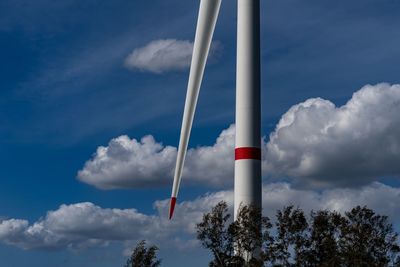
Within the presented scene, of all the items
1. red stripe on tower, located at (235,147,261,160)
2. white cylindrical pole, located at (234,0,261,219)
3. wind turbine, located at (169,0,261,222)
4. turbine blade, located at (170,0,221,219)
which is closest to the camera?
turbine blade, located at (170,0,221,219)

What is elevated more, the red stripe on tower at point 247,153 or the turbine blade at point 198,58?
the turbine blade at point 198,58

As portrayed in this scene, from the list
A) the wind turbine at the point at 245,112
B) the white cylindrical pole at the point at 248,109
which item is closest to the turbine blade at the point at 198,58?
the wind turbine at the point at 245,112

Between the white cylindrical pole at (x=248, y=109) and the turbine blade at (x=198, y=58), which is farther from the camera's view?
the white cylindrical pole at (x=248, y=109)

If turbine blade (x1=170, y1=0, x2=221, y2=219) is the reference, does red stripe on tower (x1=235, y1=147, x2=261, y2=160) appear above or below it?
below

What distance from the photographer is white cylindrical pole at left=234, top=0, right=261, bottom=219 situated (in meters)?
77.0

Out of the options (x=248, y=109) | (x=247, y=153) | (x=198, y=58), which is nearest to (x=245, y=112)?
(x=248, y=109)

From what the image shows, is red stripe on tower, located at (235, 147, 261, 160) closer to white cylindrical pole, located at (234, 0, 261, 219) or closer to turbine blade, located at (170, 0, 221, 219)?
white cylindrical pole, located at (234, 0, 261, 219)

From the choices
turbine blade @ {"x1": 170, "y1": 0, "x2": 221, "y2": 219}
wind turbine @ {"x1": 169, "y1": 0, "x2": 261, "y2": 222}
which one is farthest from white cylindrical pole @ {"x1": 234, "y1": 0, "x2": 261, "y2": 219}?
turbine blade @ {"x1": 170, "y1": 0, "x2": 221, "y2": 219}

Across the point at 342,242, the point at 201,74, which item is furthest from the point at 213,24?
the point at 342,242

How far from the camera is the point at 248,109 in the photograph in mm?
78375

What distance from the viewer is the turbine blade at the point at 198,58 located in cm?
7069

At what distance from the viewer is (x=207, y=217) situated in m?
79.6

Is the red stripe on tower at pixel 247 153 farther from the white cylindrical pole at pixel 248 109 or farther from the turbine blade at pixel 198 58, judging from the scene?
the turbine blade at pixel 198 58

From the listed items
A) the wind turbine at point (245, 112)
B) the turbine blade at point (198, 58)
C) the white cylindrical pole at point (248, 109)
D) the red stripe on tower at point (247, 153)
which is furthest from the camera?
the red stripe on tower at point (247, 153)
